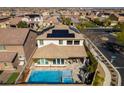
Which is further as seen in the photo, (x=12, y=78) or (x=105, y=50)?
(x=105, y=50)

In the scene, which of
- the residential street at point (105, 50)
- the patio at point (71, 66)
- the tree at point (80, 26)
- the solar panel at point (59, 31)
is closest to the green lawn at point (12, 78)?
the patio at point (71, 66)

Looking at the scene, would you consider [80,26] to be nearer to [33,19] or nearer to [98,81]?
[33,19]

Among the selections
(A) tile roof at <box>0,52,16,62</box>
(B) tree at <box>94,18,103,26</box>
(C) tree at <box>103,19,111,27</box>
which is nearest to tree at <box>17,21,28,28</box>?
(A) tile roof at <box>0,52,16,62</box>

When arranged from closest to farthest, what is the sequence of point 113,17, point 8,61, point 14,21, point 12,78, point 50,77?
point 12,78 < point 50,77 < point 8,61 < point 14,21 < point 113,17

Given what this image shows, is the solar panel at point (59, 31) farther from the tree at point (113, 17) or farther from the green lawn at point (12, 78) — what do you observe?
the green lawn at point (12, 78)

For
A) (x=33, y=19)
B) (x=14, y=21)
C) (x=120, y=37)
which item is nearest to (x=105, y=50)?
(x=120, y=37)

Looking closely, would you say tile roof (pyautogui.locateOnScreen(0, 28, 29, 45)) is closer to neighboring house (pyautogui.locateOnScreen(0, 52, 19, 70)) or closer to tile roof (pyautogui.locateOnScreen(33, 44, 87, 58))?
neighboring house (pyautogui.locateOnScreen(0, 52, 19, 70))
